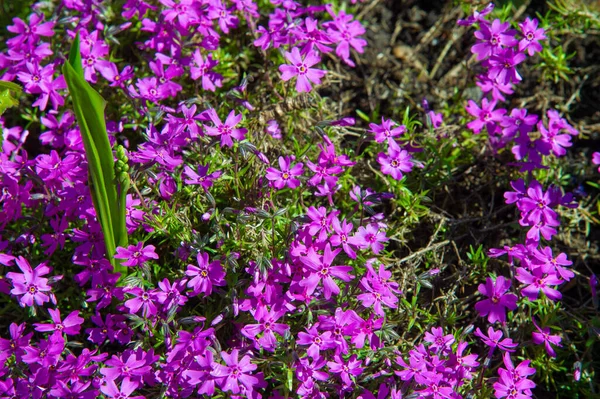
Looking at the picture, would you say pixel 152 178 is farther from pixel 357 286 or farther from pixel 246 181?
pixel 357 286

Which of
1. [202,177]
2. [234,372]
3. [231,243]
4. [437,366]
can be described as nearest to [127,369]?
[234,372]

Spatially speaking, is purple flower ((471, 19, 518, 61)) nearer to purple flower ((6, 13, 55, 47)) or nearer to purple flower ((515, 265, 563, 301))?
purple flower ((515, 265, 563, 301))

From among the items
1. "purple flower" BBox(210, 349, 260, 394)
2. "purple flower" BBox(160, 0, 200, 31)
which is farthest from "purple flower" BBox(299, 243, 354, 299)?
"purple flower" BBox(160, 0, 200, 31)

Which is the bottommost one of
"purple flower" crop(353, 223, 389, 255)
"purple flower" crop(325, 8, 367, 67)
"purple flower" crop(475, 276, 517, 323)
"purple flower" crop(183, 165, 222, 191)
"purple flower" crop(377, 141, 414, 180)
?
"purple flower" crop(475, 276, 517, 323)

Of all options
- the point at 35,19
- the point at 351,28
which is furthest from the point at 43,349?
the point at 351,28

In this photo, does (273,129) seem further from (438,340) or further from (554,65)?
(554,65)

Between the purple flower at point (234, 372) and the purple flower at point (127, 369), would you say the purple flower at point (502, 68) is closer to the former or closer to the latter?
the purple flower at point (234, 372)

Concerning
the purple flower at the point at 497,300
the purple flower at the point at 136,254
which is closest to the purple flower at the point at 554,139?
the purple flower at the point at 497,300
